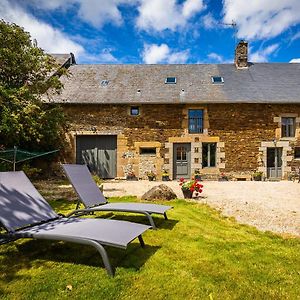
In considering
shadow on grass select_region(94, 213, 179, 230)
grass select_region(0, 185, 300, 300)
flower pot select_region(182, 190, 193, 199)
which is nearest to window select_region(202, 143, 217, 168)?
Result: flower pot select_region(182, 190, 193, 199)

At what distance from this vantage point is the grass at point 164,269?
3.09 m

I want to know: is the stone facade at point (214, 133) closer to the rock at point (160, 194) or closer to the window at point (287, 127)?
the window at point (287, 127)

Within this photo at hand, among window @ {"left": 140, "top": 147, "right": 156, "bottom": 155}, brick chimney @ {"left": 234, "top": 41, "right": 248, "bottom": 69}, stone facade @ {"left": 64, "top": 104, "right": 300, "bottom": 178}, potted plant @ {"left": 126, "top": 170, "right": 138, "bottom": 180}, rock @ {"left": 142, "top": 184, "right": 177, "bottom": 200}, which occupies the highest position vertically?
brick chimney @ {"left": 234, "top": 41, "right": 248, "bottom": 69}

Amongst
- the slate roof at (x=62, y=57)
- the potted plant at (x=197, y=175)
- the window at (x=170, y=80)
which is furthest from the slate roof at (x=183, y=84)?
the potted plant at (x=197, y=175)

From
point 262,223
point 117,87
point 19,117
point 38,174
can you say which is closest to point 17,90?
point 19,117

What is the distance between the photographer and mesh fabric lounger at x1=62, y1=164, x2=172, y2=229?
5.43m

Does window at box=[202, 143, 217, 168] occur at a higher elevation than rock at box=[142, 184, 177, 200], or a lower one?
higher

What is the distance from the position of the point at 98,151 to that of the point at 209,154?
6.58 m

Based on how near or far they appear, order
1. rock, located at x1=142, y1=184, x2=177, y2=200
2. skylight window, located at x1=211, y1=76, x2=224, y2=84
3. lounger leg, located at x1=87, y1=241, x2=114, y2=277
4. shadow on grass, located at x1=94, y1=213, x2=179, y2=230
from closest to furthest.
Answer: lounger leg, located at x1=87, y1=241, x2=114, y2=277, shadow on grass, located at x1=94, y1=213, x2=179, y2=230, rock, located at x1=142, y1=184, x2=177, y2=200, skylight window, located at x1=211, y1=76, x2=224, y2=84

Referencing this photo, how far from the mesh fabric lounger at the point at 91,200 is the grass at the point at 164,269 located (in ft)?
1.65

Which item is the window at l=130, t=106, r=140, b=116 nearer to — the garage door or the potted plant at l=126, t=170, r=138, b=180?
the garage door

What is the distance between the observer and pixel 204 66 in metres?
20.5

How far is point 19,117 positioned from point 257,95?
12.9 metres

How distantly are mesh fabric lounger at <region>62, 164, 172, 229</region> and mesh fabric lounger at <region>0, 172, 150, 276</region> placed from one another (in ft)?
3.00
